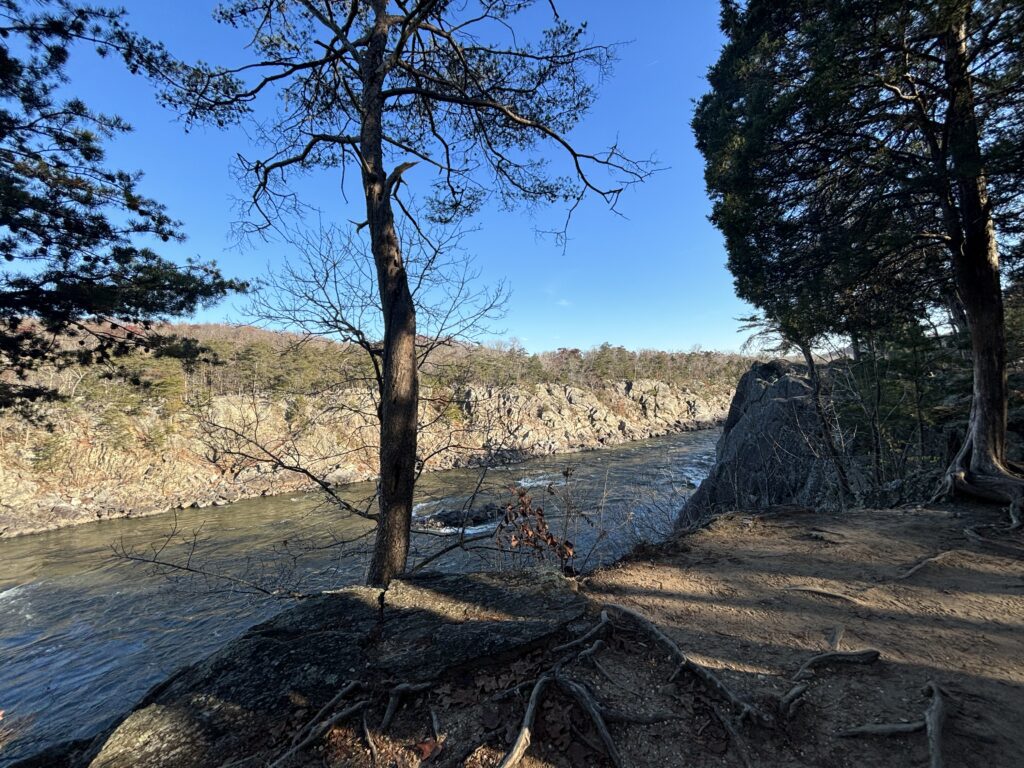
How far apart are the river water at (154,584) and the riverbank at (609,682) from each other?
4.68 ft

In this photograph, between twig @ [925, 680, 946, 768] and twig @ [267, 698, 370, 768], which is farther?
twig @ [267, 698, 370, 768]

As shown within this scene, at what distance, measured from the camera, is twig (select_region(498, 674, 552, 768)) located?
1.83m

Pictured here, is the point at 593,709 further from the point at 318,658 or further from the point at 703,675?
the point at 318,658

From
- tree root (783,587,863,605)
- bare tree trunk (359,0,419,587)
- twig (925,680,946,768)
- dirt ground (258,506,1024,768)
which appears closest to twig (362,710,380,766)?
dirt ground (258,506,1024,768)

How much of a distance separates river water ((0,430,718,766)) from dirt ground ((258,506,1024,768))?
5.93ft

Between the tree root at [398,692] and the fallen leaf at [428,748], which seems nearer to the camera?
the fallen leaf at [428,748]

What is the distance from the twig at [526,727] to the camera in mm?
1827

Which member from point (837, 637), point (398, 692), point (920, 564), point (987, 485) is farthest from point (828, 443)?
point (398, 692)

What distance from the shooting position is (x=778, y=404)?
13719 millimetres

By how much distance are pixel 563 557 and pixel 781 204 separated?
5.72 m

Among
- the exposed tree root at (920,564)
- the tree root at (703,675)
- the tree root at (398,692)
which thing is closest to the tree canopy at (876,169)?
the exposed tree root at (920,564)

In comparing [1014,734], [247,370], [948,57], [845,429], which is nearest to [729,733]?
[1014,734]

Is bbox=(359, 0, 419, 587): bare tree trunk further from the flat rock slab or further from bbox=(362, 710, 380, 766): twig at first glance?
bbox=(362, 710, 380, 766): twig

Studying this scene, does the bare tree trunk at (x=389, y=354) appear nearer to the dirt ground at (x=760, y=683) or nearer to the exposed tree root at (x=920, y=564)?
the dirt ground at (x=760, y=683)
